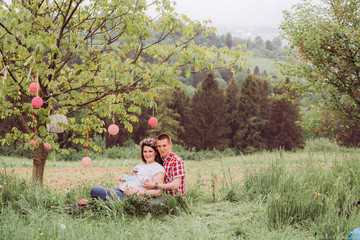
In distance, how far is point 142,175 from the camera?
17.1ft

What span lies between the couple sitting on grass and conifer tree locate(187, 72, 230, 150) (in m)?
23.2

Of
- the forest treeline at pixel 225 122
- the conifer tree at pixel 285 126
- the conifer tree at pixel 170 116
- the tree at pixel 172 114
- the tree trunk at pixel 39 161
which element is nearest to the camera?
the tree trunk at pixel 39 161

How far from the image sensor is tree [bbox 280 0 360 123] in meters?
8.95

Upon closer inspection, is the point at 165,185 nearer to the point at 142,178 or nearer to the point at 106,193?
the point at 142,178

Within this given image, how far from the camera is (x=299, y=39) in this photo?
992 cm

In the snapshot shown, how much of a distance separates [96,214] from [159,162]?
1.28 meters

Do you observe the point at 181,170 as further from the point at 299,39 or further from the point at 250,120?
the point at 250,120

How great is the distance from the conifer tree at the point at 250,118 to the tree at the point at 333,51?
62.7 ft

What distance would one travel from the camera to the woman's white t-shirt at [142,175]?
518cm

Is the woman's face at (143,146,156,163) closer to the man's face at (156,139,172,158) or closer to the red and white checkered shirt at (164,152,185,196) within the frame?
the man's face at (156,139,172,158)

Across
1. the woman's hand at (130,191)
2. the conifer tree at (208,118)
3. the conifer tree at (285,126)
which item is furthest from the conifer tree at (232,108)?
the woman's hand at (130,191)

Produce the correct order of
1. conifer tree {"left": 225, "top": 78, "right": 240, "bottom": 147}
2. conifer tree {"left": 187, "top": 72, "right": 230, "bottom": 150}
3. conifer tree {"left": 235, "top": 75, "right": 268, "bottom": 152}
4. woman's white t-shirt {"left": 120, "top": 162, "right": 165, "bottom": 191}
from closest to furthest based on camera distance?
1. woman's white t-shirt {"left": 120, "top": 162, "right": 165, "bottom": 191}
2. conifer tree {"left": 187, "top": 72, "right": 230, "bottom": 150}
3. conifer tree {"left": 235, "top": 75, "right": 268, "bottom": 152}
4. conifer tree {"left": 225, "top": 78, "right": 240, "bottom": 147}

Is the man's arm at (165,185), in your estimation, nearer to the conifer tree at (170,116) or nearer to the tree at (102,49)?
the tree at (102,49)

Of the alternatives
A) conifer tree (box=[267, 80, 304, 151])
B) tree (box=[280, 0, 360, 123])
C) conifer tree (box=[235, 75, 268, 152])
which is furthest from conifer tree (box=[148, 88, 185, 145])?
tree (box=[280, 0, 360, 123])
